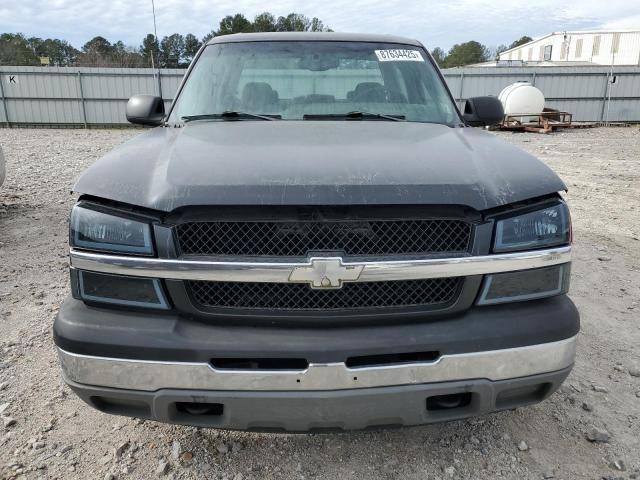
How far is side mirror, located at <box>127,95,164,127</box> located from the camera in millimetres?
3416

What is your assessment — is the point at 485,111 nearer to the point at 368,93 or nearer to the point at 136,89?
the point at 368,93

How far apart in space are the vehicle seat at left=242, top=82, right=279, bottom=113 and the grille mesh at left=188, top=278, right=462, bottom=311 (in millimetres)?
1519

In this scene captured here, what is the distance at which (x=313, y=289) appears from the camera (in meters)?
1.84

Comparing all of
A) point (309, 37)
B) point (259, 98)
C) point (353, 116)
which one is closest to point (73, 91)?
point (309, 37)

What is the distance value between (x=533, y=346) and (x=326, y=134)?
131 centimetres

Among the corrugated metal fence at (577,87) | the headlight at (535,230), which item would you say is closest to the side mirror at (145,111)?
the headlight at (535,230)

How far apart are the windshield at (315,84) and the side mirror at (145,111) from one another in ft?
0.87

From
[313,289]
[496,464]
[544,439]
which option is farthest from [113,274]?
[544,439]

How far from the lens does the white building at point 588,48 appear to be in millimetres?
51188

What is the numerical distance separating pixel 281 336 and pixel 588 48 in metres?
69.3

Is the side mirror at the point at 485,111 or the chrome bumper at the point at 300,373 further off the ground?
the side mirror at the point at 485,111

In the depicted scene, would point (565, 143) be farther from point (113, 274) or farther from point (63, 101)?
point (63, 101)

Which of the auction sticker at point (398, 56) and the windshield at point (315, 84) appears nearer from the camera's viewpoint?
the windshield at point (315, 84)

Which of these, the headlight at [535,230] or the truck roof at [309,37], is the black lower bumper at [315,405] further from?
the truck roof at [309,37]
